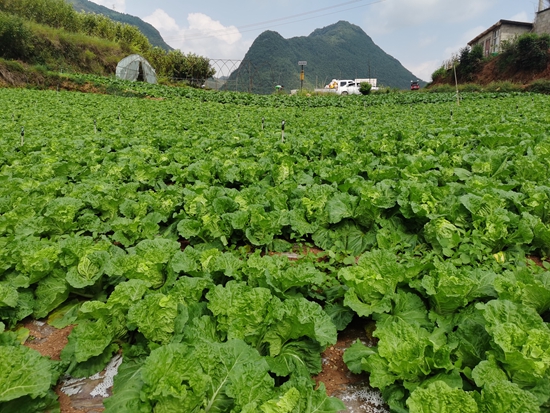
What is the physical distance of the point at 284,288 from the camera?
9.51 feet

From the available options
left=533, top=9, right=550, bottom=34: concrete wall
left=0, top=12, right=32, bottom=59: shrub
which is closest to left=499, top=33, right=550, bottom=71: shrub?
left=533, top=9, right=550, bottom=34: concrete wall

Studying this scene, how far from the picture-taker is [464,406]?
1.80m

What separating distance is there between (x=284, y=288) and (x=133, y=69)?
152ft

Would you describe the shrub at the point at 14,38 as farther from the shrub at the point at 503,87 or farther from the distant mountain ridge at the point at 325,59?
the shrub at the point at 503,87

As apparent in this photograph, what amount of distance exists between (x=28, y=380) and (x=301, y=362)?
1710 millimetres

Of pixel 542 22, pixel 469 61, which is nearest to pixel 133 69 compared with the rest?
pixel 469 61

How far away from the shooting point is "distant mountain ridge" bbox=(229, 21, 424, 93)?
93.2 metres

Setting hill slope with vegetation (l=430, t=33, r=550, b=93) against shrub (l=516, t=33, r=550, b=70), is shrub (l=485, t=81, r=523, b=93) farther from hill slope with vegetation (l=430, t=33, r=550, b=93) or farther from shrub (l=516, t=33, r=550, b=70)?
shrub (l=516, t=33, r=550, b=70)

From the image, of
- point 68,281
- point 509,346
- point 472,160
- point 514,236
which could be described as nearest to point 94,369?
point 68,281

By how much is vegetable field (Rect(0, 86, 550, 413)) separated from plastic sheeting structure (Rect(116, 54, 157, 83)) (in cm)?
4019

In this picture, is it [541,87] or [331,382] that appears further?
[541,87]

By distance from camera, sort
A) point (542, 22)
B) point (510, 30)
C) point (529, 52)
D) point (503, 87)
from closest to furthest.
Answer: point (503, 87) < point (529, 52) < point (542, 22) < point (510, 30)

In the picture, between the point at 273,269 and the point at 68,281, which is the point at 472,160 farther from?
the point at 68,281

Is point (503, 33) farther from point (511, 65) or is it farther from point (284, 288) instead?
point (284, 288)
